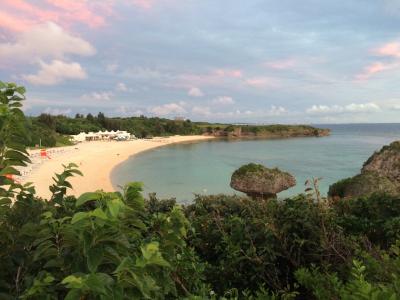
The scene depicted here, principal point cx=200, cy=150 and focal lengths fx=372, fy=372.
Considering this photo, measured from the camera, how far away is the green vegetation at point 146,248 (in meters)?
1.62

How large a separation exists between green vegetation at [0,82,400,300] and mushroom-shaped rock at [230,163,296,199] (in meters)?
13.5

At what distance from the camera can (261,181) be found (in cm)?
1922

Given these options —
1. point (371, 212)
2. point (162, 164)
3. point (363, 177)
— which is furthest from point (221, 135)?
point (371, 212)

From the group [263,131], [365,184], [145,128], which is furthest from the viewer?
[263,131]

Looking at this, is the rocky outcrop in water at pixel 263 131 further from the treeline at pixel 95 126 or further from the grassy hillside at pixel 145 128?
the treeline at pixel 95 126

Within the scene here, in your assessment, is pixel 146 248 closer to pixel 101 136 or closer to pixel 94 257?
pixel 94 257

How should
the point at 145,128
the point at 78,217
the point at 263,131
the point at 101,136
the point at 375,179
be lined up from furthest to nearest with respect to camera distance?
the point at 263,131 < the point at 145,128 < the point at 101,136 < the point at 375,179 < the point at 78,217

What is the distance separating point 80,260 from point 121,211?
30cm

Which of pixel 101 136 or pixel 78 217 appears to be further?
pixel 101 136

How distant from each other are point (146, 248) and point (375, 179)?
15.8m

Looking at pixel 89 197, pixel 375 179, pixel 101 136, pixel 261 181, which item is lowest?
pixel 101 136

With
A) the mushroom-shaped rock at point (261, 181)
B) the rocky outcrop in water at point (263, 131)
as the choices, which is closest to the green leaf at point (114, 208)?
the mushroom-shaped rock at point (261, 181)

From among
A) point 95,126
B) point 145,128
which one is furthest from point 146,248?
point 145,128

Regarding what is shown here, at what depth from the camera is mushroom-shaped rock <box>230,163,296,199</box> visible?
63.4 feet
